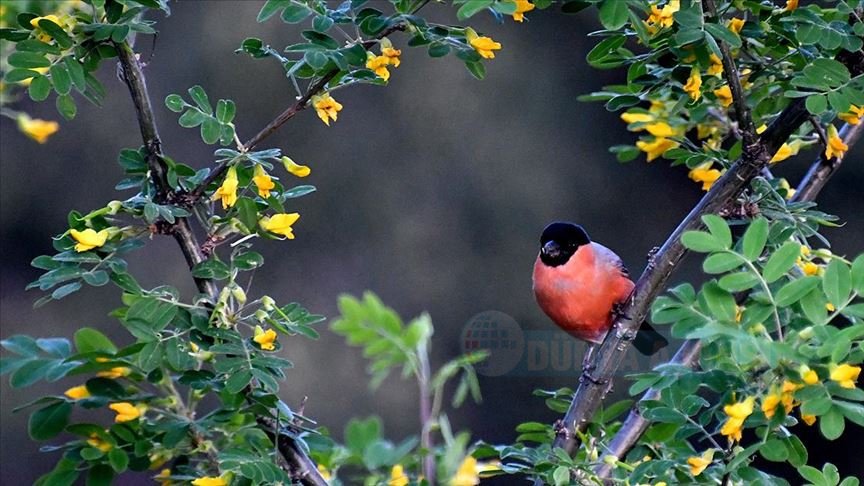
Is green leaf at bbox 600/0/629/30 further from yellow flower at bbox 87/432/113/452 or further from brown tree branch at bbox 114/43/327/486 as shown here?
yellow flower at bbox 87/432/113/452

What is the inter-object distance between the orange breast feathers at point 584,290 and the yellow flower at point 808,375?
119 cm

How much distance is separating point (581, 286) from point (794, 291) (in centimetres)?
131

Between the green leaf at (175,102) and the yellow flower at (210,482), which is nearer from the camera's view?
the yellow flower at (210,482)

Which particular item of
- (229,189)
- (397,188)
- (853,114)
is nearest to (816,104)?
(853,114)

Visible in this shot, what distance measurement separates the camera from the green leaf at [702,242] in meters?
1.44

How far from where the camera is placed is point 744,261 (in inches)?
56.5

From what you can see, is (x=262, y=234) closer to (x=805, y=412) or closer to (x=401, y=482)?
(x=401, y=482)

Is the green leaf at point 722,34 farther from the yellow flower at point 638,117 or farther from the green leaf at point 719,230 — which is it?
the yellow flower at point 638,117

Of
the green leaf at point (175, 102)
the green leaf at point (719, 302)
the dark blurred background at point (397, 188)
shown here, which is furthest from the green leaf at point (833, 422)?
the dark blurred background at point (397, 188)

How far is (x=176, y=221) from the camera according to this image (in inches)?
65.2

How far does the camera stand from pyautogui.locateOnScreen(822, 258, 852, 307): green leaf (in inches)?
56.3

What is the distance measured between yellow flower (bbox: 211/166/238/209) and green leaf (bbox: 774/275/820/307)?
30.4 inches

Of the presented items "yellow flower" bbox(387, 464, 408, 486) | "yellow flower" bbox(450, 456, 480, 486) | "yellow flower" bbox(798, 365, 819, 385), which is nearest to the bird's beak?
"yellow flower" bbox(798, 365, 819, 385)

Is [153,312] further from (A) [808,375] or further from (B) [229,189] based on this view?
(A) [808,375]
